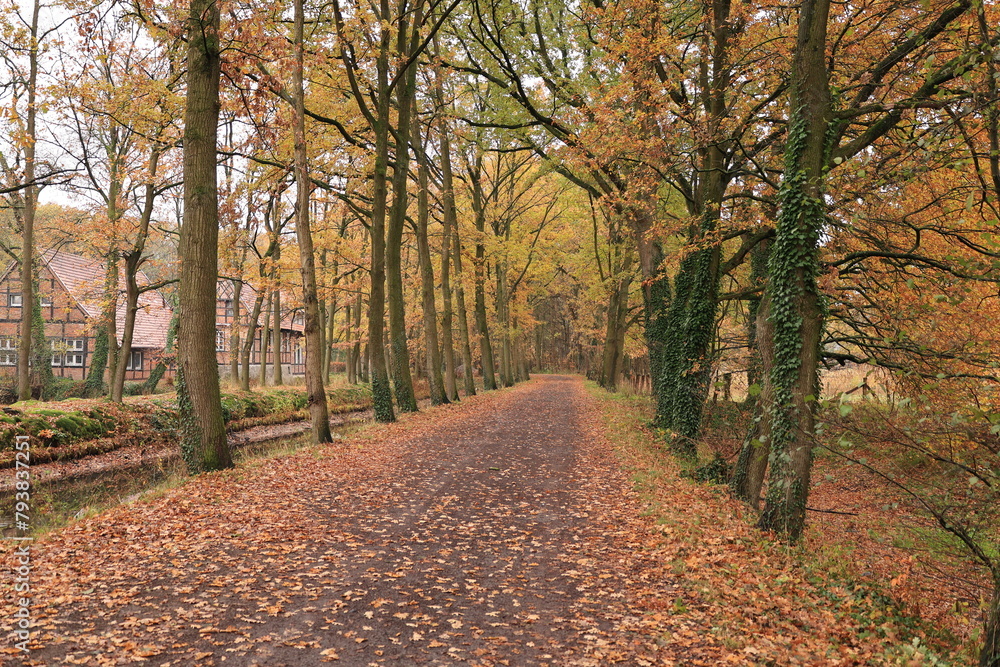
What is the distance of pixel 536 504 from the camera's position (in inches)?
344

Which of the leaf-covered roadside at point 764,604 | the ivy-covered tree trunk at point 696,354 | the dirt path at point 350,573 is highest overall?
the ivy-covered tree trunk at point 696,354

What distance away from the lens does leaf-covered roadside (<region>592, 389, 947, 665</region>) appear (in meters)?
4.49

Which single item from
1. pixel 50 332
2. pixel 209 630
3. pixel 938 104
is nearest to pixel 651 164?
pixel 938 104

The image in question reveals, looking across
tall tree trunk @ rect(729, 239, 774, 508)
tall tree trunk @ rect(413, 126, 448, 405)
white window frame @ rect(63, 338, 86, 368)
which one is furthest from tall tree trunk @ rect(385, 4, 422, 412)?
white window frame @ rect(63, 338, 86, 368)

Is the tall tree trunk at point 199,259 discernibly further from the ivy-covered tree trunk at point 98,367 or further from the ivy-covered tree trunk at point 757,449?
the ivy-covered tree trunk at point 98,367

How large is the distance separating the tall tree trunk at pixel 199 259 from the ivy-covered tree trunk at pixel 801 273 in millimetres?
8918

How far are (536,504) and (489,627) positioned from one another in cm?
399

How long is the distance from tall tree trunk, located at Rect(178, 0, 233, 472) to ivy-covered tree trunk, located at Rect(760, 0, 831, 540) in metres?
8.92

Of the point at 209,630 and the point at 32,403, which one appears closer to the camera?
the point at 209,630

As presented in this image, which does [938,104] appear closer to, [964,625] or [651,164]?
[964,625]

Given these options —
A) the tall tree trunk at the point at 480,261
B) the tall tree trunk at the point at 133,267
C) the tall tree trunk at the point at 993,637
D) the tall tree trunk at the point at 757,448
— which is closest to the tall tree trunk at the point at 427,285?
the tall tree trunk at the point at 480,261

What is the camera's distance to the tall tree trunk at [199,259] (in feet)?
31.7

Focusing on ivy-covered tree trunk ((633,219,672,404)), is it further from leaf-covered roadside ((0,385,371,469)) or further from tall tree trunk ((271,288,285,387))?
tall tree trunk ((271,288,285,387))

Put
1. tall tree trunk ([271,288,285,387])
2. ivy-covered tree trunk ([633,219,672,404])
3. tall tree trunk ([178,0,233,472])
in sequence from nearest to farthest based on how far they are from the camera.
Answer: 1. tall tree trunk ([178,0,233,472])
2. ivy-covered tree trunk ([633,219,672,404])
3. tall tree trunk ([271,288,285,387])
